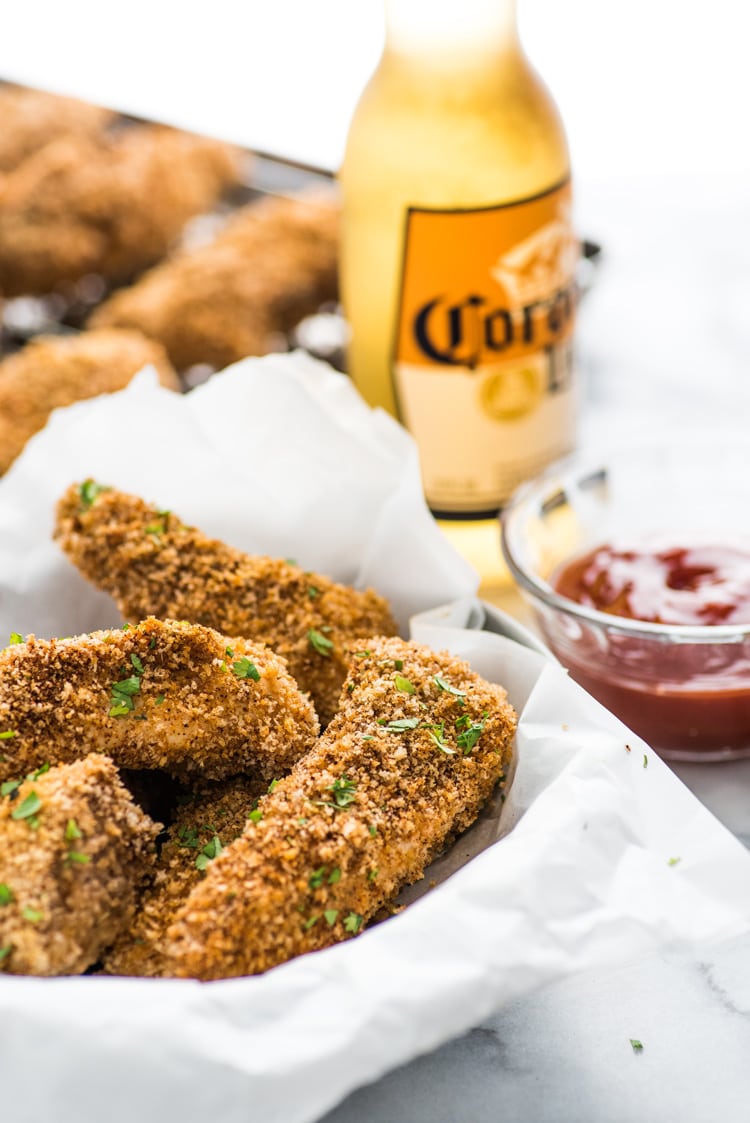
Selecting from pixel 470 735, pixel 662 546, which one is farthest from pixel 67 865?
pixel 662 546

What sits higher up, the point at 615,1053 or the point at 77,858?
the point at 77,858

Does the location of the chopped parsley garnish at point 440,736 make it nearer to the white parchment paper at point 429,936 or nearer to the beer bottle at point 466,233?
the white parchment paper at point 429,936

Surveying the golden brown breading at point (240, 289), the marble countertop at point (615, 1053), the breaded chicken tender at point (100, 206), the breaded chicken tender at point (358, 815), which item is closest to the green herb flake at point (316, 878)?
the breaded chicken tender at point (358, 815)

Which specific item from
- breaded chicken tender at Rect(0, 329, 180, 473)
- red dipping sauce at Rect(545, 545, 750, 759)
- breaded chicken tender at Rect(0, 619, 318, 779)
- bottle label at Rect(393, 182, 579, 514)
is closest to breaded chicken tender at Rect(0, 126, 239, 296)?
breaded chicken tender at Rect(0, 329, 180, 473)

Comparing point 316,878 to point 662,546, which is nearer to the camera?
point 316,878

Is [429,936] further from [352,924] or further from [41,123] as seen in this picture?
[41,123]
